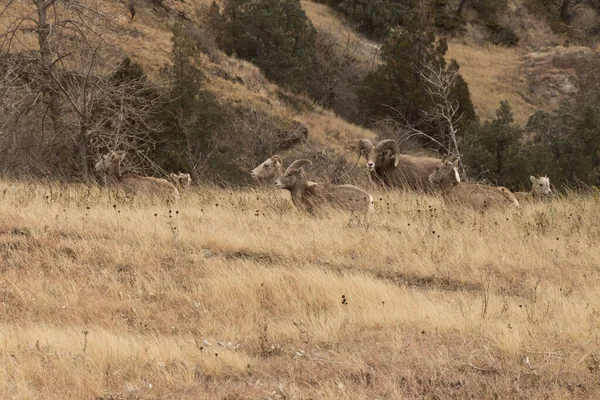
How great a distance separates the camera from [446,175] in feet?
41.2

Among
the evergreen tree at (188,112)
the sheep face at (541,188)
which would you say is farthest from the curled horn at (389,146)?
the evergreen tree at (188,112)

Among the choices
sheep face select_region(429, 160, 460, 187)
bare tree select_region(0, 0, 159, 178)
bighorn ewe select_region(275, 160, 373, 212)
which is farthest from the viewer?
bare tree select_region(0, 0, 159, 178)

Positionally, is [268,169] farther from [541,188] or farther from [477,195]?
[541,188]

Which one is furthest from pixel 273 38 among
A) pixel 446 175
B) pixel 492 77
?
pixel 446 175

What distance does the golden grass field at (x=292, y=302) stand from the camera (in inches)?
216

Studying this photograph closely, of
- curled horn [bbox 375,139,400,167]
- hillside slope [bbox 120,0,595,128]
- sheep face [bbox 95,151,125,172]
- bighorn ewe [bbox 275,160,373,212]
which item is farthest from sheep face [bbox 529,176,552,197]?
hillside slope [bbox 120,0,595,128]

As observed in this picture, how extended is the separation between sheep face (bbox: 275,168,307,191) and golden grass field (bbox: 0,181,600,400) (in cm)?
35

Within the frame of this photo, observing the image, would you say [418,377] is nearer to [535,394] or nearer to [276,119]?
[535,394]

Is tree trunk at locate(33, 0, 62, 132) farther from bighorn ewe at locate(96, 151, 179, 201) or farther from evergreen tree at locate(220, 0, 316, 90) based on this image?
evergreen tree at locate(220, 0, 316, 90)

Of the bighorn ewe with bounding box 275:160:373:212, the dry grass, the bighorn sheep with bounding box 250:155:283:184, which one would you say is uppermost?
the bighorn ewe with bounding box 275:160:373:212

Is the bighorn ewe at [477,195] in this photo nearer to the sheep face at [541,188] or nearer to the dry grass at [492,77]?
the sheep face at [541,188]

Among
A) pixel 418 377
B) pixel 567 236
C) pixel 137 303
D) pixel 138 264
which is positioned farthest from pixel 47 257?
pixel 567 236

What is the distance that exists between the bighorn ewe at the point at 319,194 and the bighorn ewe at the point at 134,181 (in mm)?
2061

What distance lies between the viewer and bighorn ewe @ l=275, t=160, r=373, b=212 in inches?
449
